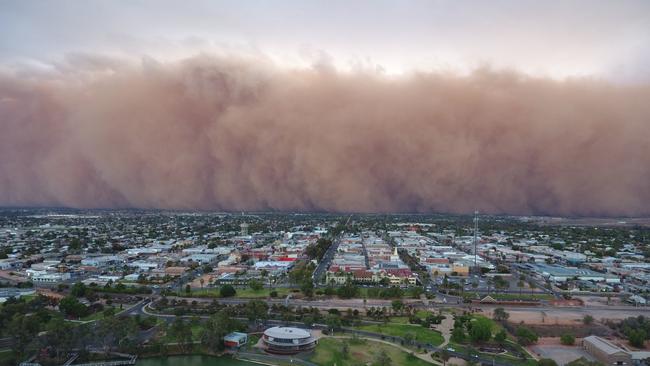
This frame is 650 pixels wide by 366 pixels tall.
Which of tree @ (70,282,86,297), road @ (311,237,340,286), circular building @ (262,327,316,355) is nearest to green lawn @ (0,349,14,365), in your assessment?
tree @ (70,282,86,297)

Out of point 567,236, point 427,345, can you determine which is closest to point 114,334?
point 427,345

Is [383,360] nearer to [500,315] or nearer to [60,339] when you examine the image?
[500,315]

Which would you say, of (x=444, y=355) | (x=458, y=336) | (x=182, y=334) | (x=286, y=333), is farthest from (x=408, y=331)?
(x=182, y=334)

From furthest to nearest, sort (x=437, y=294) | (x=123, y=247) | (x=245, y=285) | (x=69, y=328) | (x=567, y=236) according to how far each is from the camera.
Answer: (x=567, y=236) < (x=123, y=247) < (x=245, y=285) < (x=437, y=294) < (x=69, y=328)

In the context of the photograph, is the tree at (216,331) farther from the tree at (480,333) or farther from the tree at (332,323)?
the tree at (480,333)

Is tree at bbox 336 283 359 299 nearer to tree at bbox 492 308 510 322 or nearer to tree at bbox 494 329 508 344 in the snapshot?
tree at bbox 492 308 510 322

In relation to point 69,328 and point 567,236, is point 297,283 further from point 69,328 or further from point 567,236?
point 567,236
